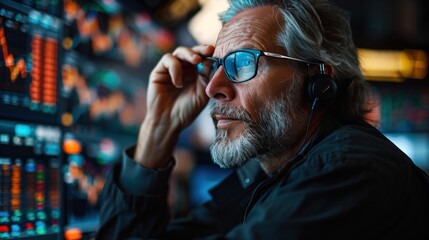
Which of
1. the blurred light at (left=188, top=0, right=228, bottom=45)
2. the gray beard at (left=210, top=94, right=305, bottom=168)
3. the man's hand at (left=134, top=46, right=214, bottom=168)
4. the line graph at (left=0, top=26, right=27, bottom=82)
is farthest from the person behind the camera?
the blurred light at (left=188, top=0, right=228, bottom=45)

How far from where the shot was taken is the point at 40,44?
4.42 feet

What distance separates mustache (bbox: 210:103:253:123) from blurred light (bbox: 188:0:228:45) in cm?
132

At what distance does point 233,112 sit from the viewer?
1.33 meters

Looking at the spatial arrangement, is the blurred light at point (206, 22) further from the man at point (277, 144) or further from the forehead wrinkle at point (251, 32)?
the forehead wrinkle at point (251, 32)

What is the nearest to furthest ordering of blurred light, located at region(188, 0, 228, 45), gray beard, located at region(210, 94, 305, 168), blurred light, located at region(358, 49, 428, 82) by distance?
gray beard, located at region(210, 94, 305, 168)
blurred light, located at region(188, 0, 228, 45)
blurred light, located at region(358, 49, 428, 82)

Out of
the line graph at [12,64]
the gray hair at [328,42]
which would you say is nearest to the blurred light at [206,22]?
the gray hair at [328,42]

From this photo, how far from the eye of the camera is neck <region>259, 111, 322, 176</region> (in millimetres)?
1387

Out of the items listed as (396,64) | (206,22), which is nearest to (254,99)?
(206,22)

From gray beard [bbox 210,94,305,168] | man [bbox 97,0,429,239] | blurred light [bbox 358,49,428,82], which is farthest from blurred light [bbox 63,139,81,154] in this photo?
blurred light [bbox 358,49,428,82]

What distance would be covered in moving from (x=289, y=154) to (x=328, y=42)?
32 cm

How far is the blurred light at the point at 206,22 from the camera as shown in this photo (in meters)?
2.64

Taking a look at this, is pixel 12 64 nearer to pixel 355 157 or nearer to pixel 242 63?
pixel 242 63

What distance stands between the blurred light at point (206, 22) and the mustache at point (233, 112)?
4.31 feet

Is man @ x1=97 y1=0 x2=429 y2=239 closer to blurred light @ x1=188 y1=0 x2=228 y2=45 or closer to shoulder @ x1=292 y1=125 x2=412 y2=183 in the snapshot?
shoulder @ x1=292 y1=125 x2=412 y2=183
